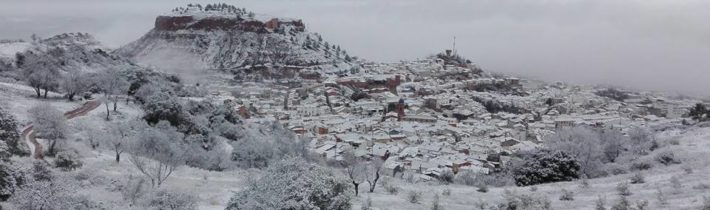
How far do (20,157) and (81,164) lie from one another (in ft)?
5.36

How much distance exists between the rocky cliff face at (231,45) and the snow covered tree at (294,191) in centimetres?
7799

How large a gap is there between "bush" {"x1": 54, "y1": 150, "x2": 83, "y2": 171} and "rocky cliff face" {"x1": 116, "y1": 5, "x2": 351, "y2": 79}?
72.9m

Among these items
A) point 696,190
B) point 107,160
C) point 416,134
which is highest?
point 696,190

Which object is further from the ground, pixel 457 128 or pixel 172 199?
pixel 172 199

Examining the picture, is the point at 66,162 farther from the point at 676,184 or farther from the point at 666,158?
the point at 666,158

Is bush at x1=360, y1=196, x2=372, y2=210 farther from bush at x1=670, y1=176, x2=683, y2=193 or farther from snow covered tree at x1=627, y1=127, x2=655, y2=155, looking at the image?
snow covered tree at x1=627, y1=127, x2=655, y2=155

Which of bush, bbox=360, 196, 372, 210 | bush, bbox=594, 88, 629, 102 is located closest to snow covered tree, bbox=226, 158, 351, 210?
bush, bbox=360, 196, 372, 210

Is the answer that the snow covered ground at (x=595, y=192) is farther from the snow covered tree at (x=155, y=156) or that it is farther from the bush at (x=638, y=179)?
the snow covered tree at (x=155, y=156)

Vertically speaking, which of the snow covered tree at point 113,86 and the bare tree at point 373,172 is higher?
the snow covered tree at point 113,86

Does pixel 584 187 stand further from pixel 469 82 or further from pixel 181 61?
pixel 181 61

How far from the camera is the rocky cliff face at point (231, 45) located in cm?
9300

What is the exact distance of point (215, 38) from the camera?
97875 millimetres

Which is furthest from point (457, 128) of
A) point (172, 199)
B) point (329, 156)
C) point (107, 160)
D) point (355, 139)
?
point (172, 199)

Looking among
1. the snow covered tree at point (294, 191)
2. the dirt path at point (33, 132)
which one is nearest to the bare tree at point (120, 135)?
the dirt path at point (33, 132)
